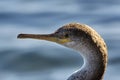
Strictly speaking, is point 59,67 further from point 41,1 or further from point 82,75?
point 82,75

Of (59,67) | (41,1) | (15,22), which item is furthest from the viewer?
(41,1)

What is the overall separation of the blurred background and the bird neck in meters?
4.46

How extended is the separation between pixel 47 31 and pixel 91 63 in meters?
6.25

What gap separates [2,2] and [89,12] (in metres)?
1.88

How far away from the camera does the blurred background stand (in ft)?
41.7

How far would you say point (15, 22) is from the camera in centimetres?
1416

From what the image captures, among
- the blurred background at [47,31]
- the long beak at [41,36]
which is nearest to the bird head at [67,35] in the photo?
the long beak at [41,36]

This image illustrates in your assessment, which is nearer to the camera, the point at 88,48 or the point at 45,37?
the point at 88,48

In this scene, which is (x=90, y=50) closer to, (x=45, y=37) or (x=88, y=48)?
(x=88, y=48)

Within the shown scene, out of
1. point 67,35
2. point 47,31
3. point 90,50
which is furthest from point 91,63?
point 47,31

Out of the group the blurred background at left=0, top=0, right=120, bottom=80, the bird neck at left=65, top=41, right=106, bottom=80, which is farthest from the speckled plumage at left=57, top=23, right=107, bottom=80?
the blurred background at left=0, top=0, right=120, bottom=80

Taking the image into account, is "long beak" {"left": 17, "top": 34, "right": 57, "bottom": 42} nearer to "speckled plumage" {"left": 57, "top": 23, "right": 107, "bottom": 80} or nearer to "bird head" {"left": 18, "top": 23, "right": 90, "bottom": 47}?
"bird head" {"left": 18, "top": 23, "right": 90, "bottom": 47}

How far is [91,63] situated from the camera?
7.33m

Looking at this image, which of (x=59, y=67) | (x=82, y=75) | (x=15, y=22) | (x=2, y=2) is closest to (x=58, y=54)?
(x=59, y=67)
